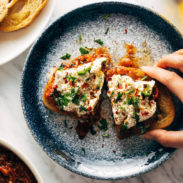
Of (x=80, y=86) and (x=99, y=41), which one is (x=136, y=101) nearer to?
(x=80, y=86)

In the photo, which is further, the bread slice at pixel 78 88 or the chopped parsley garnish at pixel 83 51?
the chopped parsley garnish at pixel 83 51

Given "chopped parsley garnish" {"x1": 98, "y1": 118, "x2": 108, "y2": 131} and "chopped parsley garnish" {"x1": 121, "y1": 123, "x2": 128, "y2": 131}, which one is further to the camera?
"chopped parsley garnish" {"x1": 98, "y1": 118, "x2": 108, "y2": 131}

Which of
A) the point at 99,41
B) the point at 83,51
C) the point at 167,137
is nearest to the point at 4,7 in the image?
the point at 83,51

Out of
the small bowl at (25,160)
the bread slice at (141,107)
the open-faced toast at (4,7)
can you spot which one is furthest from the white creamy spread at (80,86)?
the open-faced toast at (4,7)

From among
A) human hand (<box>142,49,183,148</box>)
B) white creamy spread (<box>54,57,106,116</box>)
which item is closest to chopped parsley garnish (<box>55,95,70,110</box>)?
white creamy spread (<box>54,57,106,116</box>)

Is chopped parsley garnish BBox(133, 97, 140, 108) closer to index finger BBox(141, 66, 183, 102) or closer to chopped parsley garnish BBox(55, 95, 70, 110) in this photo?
index finger BBox(141, 66, 183, 102)

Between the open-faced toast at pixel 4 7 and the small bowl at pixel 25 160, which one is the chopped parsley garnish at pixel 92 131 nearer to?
the small bowl at pixel 25 160
